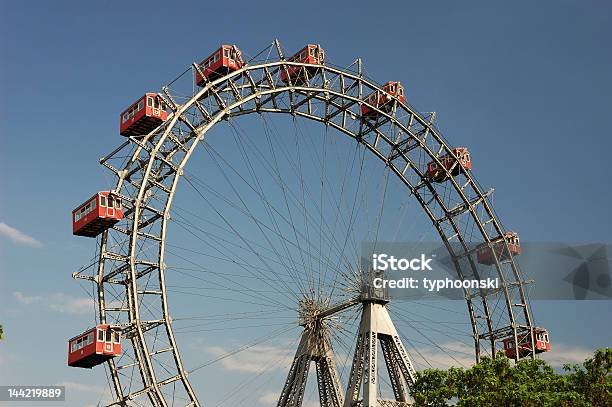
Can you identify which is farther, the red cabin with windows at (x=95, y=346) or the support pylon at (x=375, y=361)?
the support pylon at (x=375, y=361)

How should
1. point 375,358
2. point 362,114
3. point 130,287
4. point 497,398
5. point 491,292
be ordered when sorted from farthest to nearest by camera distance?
point 491,292, point 362,114, point 375,358, point 130,287, point 497,398

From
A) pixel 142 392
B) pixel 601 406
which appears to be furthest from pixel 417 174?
pixel 142 392

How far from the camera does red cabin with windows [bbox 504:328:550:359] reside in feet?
245

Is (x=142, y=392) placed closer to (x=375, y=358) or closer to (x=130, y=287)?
(x=130, y=287)

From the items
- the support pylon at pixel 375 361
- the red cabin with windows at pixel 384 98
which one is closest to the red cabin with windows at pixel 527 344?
the support pylon at pixel 375 361

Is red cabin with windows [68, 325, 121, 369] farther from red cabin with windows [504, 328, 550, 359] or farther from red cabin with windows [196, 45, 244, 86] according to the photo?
red cabin with windows [504, 328, 550, 359]

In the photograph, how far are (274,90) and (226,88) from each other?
3602 millimetres

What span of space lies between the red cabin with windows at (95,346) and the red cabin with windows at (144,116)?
13253mm

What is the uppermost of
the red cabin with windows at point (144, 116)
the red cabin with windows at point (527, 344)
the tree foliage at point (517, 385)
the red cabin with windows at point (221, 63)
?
the red cabin with windows at point (221, 63)

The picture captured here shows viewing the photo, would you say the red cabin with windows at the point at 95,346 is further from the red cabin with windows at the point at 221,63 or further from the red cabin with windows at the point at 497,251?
the red cabin with windows at the point at 497,251

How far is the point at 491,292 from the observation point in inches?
3009

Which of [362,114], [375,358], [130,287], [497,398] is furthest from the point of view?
[362,114]

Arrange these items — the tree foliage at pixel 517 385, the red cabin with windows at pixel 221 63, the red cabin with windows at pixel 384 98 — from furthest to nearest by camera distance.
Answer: the red cabin with windows at pixel 384 98 < the red cabin with windows at pixel 221 63 < the tree foliage at pixel 517 385

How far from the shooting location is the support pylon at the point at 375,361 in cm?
6119
